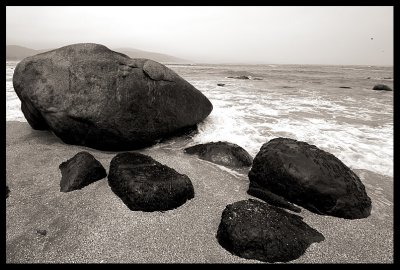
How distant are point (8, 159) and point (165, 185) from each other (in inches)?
105

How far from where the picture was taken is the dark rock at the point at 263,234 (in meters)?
2.20

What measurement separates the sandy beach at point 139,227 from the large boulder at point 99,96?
94 centimetres

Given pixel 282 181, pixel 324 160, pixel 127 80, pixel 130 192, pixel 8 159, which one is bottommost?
pixel 8 159

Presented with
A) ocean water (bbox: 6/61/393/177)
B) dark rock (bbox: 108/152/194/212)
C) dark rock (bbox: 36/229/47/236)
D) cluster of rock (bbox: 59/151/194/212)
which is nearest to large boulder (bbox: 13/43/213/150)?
ocean water (bbox: 6/61/393/177)

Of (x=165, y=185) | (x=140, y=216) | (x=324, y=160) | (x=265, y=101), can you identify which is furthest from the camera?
(x=265, y=101)

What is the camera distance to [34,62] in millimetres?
4645

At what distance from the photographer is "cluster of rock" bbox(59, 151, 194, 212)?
2.77 m

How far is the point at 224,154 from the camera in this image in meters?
4.09

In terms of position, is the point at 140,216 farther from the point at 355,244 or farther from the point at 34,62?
the point at 34,62

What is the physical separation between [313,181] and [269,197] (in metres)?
0.50

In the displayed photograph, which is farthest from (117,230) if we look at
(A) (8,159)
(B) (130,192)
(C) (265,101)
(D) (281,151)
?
(C) (265,101)

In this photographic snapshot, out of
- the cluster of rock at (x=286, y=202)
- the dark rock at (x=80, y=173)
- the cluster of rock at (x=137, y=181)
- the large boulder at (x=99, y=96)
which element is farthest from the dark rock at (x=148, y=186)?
the large boulder at (x=99, y=96)

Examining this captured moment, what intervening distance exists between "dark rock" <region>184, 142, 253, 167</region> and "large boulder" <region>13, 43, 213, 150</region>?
2.73 ft

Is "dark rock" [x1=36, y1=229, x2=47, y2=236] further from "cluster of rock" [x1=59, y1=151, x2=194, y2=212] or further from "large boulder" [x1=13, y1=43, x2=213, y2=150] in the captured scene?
"large boulder" [x1=13, y1=43, x2=213, y2=150]
